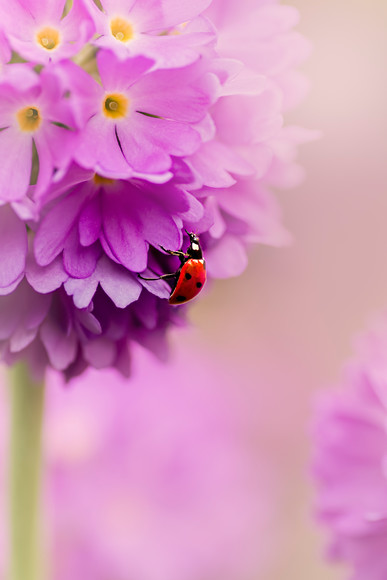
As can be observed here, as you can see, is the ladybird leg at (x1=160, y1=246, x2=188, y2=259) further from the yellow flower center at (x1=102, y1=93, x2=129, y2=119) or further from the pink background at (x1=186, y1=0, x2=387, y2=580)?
the pink background at (x1=186, y1=0, x2=387, y2=580)

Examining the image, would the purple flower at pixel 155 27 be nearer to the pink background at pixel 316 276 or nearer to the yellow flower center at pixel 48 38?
the yellow flower center at pixel 48 38

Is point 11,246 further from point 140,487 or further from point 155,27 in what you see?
point 140,487

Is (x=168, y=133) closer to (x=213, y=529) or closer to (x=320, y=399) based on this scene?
(x=320, y=399)

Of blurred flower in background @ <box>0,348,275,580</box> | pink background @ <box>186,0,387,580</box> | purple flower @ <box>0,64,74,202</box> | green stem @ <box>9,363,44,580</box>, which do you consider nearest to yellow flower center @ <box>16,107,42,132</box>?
purple flower @ <box>0,64,74,202</box>

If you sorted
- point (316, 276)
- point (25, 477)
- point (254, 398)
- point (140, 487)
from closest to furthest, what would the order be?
point (25, 477)
point (140, 487)
point (254, 398)
point (316, 276)

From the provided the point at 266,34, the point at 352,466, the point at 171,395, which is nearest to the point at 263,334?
the point at 171,395

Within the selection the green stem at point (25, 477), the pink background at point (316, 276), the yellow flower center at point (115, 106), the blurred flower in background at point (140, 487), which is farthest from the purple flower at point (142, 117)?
the pink background at point (316, 276)

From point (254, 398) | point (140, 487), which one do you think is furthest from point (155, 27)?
point (254, 398)
